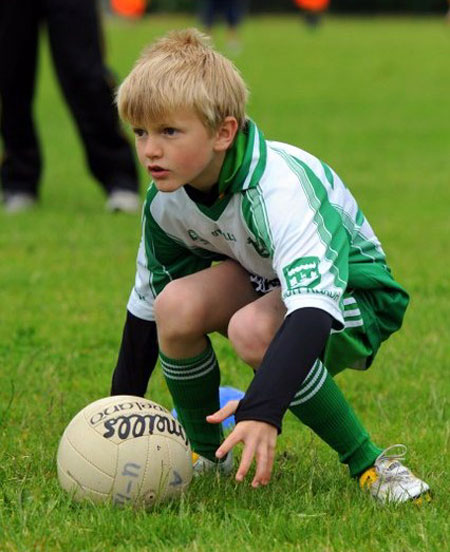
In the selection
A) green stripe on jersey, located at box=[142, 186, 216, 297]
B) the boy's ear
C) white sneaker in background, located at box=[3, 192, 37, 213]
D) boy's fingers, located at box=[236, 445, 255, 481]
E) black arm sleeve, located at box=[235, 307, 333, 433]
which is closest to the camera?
boy's fingers, located at box=[236, 445, 255, 481]

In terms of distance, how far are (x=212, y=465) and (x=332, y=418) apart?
1.74 ft

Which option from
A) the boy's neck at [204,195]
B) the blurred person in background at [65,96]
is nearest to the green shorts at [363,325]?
the boy's neck at [204,195]

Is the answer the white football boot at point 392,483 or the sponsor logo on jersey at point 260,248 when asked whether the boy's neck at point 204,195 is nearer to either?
the sponsor logo on jersey at point 260,248

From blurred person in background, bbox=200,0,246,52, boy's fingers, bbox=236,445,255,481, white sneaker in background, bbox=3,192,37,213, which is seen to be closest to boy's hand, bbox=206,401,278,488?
boy's fingers, bbox=236,445,255,481

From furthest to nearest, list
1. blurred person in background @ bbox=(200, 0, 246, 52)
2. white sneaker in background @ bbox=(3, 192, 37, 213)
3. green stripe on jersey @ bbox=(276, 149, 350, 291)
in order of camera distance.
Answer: blurred person in background @ bbox=(200, 0, 246, 52) < white sneaker in background @ bbox=(3, 192, 37, 213) < green stripe on jersey @ bbox=(276, 149, 350, 291)

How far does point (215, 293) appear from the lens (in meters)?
3.78

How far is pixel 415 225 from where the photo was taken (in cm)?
837

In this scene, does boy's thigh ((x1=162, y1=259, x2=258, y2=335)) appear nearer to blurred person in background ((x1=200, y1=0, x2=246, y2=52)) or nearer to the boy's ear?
the boy's ear

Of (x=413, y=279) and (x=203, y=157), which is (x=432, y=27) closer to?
(x=413, y=279)

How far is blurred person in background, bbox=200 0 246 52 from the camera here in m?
27.8

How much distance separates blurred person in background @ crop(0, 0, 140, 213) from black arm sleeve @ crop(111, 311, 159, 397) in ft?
Answer: 15.3

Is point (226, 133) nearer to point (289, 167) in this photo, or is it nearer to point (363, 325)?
point (289, 167)

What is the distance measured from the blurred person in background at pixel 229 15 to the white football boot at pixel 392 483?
74.3 feet

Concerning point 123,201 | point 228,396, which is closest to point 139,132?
point 228,396
